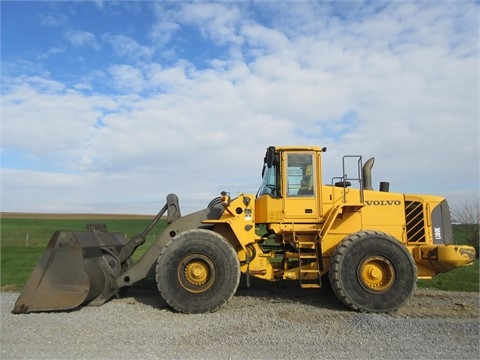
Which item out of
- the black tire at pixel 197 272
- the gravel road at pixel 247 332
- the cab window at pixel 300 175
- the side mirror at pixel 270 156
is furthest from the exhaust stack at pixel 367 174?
the black tire at pixel 197 272

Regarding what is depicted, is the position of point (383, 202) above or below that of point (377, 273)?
above

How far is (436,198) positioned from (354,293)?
2906 mm

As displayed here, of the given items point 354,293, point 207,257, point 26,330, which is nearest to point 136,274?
point 207,257

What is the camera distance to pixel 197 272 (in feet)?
25.9

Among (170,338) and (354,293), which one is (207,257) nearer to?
(170,338)

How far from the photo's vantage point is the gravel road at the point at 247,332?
18.3ft

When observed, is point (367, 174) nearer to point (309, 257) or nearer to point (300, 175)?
point (300, 175)

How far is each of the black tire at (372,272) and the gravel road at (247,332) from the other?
318 millimetres

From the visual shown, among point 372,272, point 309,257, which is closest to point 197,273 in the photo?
point 309,257

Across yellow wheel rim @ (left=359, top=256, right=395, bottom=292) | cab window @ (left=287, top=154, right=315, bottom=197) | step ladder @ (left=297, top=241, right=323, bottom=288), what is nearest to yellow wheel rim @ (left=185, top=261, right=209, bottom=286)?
step ladder @ (left=297, top=241, right=323, bottom=288)

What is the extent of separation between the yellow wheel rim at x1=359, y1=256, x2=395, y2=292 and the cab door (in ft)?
4.38

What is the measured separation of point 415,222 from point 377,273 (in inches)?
64.2

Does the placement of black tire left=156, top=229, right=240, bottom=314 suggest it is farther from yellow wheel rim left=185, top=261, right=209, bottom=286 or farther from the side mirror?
the side mirror

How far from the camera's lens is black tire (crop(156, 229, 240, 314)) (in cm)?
779
